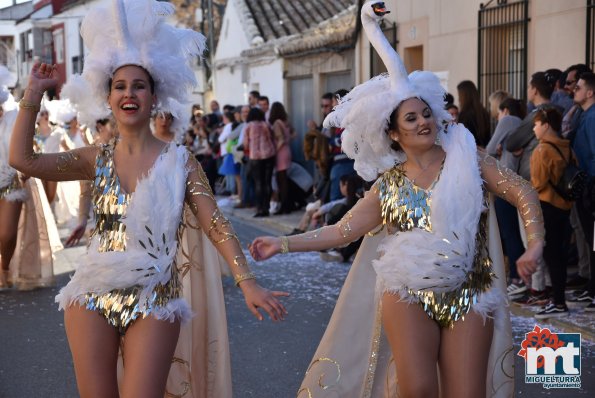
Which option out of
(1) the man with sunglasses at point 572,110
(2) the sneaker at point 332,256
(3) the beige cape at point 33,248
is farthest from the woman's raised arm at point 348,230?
(2) the sneaker at point 332,256

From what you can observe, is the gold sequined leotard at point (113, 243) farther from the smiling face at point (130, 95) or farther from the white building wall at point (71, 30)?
the white building wall at point (71, 30)

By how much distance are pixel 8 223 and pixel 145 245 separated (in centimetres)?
496

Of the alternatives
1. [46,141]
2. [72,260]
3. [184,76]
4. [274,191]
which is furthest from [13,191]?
[274,191]

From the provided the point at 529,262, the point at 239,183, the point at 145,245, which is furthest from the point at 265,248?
the point at 239,183

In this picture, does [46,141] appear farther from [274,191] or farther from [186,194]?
[186,194]

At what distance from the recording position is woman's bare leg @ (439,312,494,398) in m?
3.94

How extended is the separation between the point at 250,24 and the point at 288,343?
55.4 ft

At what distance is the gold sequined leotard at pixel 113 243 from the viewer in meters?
3.88

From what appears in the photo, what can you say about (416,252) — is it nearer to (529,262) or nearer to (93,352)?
(529,262)

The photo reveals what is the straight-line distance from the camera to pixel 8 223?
8.53m

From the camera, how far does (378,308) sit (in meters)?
4.60

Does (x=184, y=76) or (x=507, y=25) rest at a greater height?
(x=507, y=25)

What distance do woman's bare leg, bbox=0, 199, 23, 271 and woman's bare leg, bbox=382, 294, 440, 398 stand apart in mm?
5372

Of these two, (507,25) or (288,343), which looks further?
(507,25)
